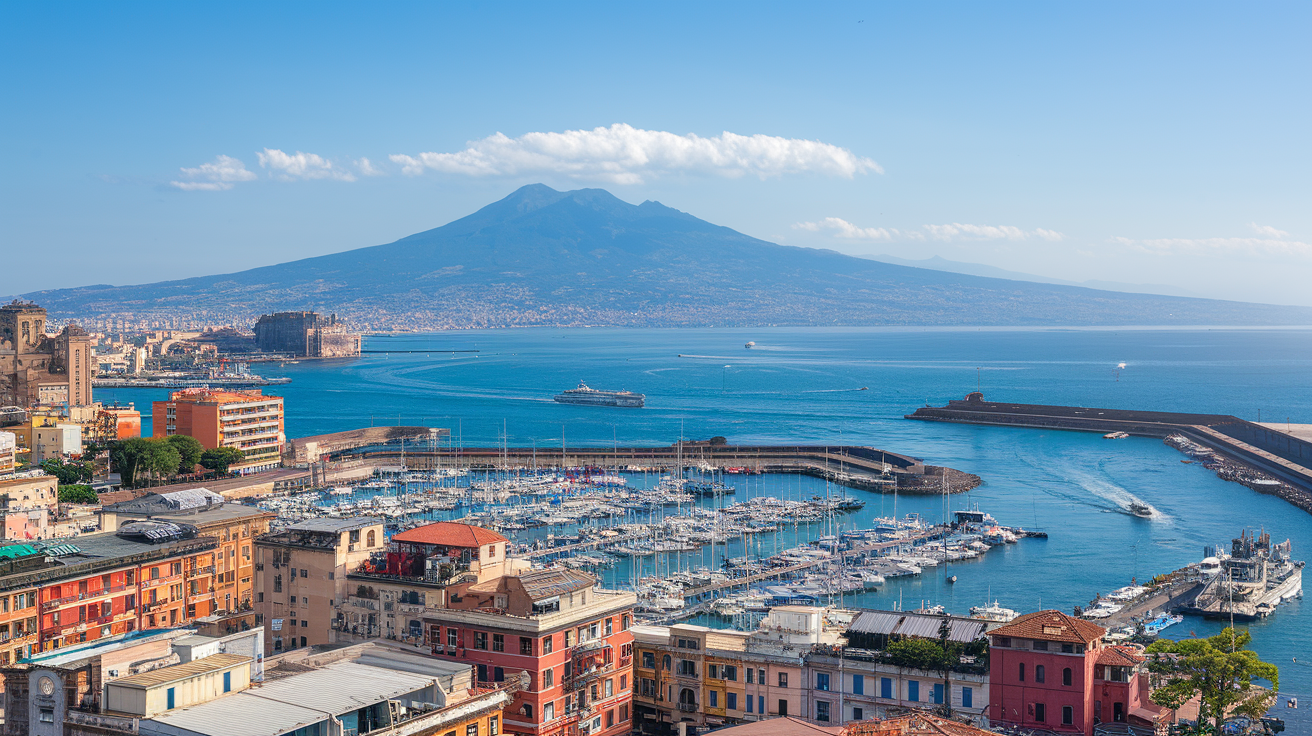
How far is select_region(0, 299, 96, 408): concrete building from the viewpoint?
71.2 meters

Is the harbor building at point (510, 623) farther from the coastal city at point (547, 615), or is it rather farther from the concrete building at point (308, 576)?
the concrete building at point (308, 576)

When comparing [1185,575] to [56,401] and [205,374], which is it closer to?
[56,401]

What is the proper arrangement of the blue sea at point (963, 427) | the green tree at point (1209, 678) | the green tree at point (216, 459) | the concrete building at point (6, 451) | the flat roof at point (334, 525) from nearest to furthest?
the green tree at point (1209, 678)
the flat roof at point (334, 525)
the blue sea at point (963, 427)
the concrete building at point (6, 451)
the green tree at point (216, 459)

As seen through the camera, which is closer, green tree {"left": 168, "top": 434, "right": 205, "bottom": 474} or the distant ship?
green tree {"left": 168, "top": 434, "right": 205, "bottom": 474}

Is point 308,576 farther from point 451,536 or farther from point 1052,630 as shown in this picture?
point 1052,630

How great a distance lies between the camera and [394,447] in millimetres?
63281

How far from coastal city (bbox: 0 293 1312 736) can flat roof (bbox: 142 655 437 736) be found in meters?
0.04

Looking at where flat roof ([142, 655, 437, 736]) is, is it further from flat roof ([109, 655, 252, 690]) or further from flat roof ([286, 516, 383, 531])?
flat roof ([286, 516, 383, 531])

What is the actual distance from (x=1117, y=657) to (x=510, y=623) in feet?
25.1

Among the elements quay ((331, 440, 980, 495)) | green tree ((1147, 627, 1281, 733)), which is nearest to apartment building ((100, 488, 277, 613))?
green tree ((1147, 627, 1281, 733))

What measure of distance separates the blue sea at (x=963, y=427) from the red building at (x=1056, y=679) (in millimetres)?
6470

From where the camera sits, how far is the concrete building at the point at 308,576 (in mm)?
17859

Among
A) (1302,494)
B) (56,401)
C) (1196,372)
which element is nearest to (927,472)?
(1302,494)

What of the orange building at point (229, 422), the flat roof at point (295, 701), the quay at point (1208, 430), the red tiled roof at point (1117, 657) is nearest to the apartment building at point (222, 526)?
the flat roof at point (295, 701)
